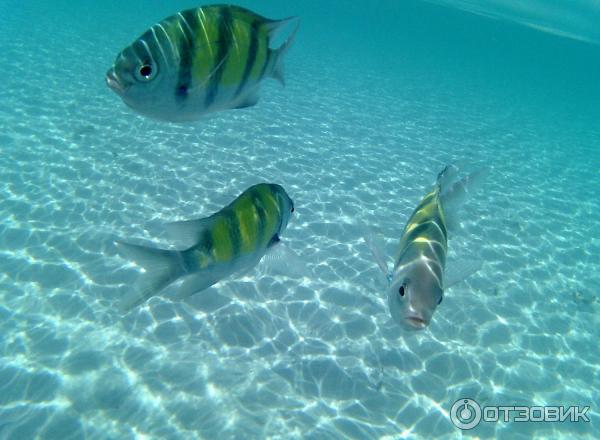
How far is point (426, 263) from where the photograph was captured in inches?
105

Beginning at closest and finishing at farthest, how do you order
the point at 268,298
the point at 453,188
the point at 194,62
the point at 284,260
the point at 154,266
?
the point at 194,62, the point at 154,266, the point at 284,260, the point at 453,188, the point at 268,298

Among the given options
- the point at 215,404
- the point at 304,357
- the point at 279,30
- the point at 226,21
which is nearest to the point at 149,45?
the point at 226,21

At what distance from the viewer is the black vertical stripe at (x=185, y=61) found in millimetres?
1900

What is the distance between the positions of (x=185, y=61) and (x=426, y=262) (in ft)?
6.29

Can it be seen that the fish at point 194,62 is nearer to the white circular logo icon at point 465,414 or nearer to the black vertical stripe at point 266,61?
the black vertical stripe at point 266,61

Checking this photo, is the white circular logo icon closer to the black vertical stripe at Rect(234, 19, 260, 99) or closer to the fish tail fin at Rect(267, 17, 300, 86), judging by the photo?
the fish tail fin at Rect(267, 17, 300, 86)

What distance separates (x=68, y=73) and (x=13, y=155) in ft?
30.3

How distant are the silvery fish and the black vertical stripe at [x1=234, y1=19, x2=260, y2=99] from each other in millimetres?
1508

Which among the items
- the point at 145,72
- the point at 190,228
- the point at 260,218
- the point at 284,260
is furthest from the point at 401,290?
the point at 145,72

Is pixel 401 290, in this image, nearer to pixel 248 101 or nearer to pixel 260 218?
pixel 260 218

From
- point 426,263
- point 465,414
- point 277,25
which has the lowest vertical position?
point 465,414

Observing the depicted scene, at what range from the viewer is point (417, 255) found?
274 centimetres

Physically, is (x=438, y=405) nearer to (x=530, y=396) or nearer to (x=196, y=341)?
(x=530, y=396)

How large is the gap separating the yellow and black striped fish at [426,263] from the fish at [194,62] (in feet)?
5.10
